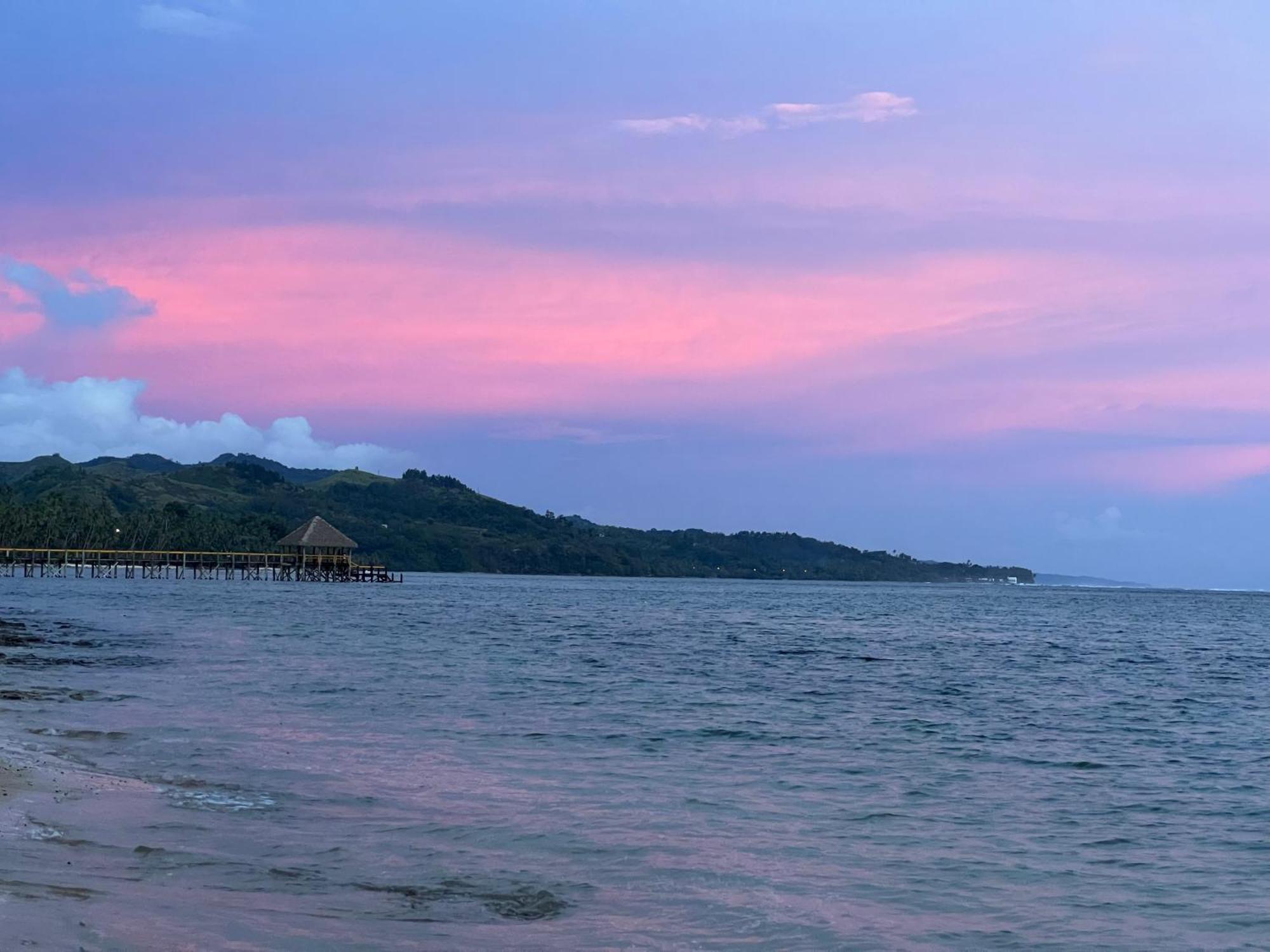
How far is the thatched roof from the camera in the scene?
5792 inches

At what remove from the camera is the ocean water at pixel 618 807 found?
441 inches

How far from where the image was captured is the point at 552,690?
111ft

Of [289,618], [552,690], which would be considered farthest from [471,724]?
[289,618]

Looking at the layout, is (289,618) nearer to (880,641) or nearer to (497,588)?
(880,641)

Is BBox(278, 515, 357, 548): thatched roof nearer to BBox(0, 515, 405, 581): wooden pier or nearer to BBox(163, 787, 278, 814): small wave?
BBox(0, 515, 405, 581): wooden pier

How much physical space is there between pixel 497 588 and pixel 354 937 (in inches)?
6292

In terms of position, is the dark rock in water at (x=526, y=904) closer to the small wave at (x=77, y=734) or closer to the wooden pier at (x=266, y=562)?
the small wave at (x=77, y=734)

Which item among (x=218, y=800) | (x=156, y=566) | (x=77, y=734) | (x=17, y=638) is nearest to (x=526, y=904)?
(x=218, y=800)

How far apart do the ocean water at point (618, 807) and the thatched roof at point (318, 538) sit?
106 meters

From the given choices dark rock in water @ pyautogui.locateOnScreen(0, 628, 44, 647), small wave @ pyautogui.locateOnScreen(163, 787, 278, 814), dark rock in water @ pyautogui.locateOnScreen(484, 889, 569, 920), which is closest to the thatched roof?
dark rock in water @ pyautogui.locateOnScreen(0, 628, 44, 647)

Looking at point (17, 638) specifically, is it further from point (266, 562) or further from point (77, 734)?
point (266, 562)

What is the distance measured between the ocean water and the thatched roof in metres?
106

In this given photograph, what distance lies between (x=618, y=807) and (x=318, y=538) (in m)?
137

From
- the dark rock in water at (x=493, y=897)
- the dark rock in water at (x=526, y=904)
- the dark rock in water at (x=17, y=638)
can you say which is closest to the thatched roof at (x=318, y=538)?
the dark rock in water at (x=17, y=638)
